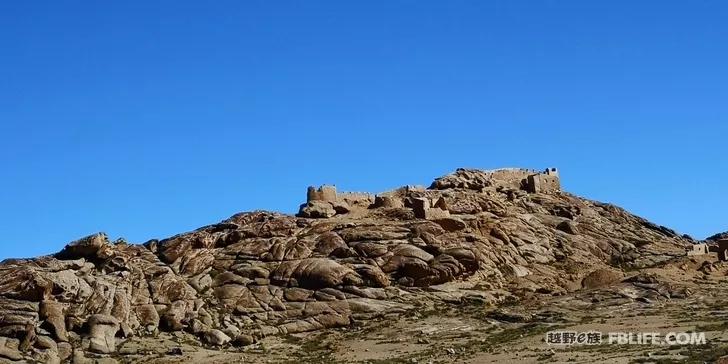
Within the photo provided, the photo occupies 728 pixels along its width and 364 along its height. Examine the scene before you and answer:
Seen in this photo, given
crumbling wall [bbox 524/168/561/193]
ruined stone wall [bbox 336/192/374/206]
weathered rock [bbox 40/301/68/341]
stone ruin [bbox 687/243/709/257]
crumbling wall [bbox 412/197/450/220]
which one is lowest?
weathered rock [bbox 40/301/68/341]

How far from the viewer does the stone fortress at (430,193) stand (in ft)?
243

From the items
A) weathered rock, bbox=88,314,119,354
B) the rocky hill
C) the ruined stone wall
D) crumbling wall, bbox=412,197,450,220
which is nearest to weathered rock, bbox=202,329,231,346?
the rocky hill

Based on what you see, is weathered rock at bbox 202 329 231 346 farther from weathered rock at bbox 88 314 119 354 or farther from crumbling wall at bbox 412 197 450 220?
crumbling wall at bbox 412 197 450 220

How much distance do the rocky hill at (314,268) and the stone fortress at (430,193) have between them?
0.19 metres

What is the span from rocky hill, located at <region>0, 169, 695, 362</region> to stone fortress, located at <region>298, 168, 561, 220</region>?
191 millimetres

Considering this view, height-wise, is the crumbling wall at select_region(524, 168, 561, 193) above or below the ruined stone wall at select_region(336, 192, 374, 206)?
above

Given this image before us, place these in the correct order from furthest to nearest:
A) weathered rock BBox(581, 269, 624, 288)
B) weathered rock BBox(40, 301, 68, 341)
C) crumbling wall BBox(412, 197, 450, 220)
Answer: crumbling wall BBox(412, 197, 450, 220), weathered rock BBox(581, 269, 624, 288), weathered rock BBox(40, 301, 68, 341)

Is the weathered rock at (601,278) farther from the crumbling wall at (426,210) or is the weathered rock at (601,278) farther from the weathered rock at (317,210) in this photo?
the weathered rock at (317,210)

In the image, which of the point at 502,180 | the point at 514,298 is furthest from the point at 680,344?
the point at 502,180

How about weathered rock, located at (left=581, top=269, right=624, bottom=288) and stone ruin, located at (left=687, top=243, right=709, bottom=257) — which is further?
stone ruin, located at (left=687, top=243, right=709, bottom=257)

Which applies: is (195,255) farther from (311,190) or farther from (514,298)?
(514,298)

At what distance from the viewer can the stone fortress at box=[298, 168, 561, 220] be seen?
7406 cm

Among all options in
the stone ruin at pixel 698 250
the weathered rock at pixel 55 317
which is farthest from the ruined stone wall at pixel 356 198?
the weathered rock at pixel 55 317

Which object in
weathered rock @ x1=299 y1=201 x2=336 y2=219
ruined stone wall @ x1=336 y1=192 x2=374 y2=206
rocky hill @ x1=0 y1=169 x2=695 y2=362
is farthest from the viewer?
ruined stone wall @ x1=336 y1=192 x2=374 y2=206
